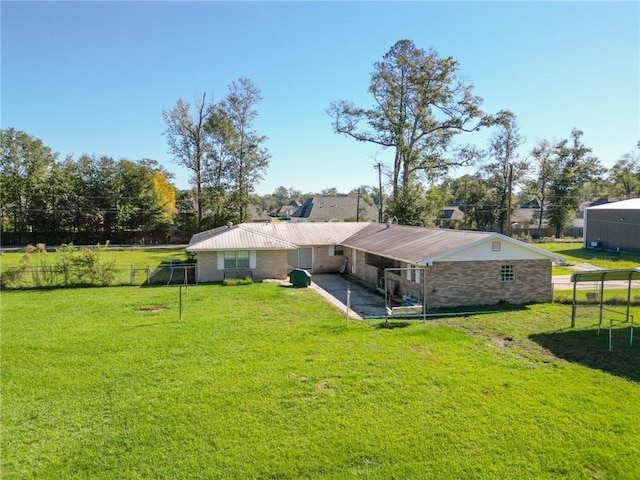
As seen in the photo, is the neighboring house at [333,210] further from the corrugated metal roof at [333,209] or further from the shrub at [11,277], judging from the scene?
the shrub at [11,277]

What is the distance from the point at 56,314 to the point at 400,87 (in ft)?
106

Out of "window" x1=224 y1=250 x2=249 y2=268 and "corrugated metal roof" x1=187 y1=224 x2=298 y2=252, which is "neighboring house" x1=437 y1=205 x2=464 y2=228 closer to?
"corrugated metal roof" x1=187 y1=224 x2=298 y2=252

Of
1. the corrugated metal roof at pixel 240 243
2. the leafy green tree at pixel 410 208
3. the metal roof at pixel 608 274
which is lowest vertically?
the metal roof at pixel 608 274

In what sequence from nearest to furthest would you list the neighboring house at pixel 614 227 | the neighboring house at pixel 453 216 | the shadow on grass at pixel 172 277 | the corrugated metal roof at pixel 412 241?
1. the corrugated metal roof at pixel 412 241
2. the shadow on grass at pixel 172 277
3. the neighboring house at pixel 614 227
4. the neighboring house at pixel 453 216

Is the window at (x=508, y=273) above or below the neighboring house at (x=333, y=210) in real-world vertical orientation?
below

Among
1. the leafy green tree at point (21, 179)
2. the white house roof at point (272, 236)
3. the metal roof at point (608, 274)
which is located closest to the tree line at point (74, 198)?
the leafy green tree at point (21, 179)

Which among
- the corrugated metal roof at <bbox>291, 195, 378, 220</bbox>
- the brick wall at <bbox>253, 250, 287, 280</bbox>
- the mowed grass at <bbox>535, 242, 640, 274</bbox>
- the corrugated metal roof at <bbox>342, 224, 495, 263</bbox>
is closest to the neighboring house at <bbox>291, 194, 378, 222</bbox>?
the corrugated metal roof at <bbox>291, 195, 378, 220</bbox>

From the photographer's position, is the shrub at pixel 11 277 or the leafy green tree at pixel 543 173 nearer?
the shrub at pixel 11 277

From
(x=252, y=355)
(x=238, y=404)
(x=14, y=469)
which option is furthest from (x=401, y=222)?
(x=14, y=469)

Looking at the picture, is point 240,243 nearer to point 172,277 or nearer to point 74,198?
point 172,277

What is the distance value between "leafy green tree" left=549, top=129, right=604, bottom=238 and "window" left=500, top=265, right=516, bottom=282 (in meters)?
42.0

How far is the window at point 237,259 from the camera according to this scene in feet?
79.4

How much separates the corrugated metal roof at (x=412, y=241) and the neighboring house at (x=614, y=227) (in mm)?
21978

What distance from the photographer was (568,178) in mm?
53062
